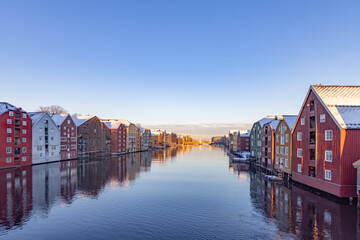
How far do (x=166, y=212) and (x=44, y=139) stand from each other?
224 feet

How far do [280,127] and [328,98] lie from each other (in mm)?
21120

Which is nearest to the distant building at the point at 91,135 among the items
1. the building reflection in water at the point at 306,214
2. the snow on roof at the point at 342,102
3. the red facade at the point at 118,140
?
the red facade at the point at 118,140

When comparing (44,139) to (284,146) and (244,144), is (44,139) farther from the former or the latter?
(244,144)

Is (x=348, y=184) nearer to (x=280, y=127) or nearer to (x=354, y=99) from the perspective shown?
(x=354, y=99)

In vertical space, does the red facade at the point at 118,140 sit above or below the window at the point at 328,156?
below

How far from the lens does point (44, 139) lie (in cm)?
7856

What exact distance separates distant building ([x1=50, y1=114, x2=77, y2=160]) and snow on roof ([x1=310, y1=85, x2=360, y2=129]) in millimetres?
86482

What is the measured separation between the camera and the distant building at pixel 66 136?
8822 cm

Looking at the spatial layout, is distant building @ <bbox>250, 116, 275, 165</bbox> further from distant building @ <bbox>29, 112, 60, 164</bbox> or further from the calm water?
distant building @ <bbox>29, 112, 60, 164</bbox>

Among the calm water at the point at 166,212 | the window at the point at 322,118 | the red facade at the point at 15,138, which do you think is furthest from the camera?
the red facade at the point at 15,138

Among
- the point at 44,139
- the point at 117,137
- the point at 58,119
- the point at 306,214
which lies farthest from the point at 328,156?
the point at 117,137

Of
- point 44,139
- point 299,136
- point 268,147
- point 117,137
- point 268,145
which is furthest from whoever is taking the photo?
point 117,137

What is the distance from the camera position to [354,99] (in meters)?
38.4

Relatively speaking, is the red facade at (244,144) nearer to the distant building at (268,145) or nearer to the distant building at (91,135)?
the distant building at (268,145)
